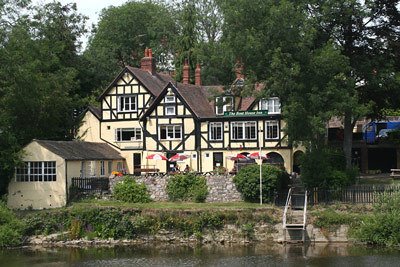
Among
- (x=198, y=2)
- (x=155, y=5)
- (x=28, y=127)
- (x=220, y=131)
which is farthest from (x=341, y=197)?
(x=155, y=5)

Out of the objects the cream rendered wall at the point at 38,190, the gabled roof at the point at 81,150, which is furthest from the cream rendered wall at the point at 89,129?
the cream rendered wall at the point at 38,190

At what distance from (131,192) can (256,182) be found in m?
8.15

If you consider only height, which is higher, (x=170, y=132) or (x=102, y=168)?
(x=170, y=132)

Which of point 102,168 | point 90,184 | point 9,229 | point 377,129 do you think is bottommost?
point 9,229

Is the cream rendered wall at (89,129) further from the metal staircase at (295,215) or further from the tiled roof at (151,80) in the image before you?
the metal staircase at (295,215)

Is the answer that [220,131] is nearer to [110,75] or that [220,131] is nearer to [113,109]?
[113,109]

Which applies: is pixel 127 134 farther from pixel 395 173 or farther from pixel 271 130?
pixel 395 173

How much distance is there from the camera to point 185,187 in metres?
45.4

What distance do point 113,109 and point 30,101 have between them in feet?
35.0

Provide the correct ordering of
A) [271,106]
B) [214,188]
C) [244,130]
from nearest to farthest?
[214,188] < [271,106] < [244,130]

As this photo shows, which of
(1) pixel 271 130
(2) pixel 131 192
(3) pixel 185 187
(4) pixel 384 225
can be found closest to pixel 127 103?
(1) pixel 271 130

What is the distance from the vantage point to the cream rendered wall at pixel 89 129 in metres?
58.4

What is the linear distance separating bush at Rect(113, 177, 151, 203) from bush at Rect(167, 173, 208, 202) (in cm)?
158

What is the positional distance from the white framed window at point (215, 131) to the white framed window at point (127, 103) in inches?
265
